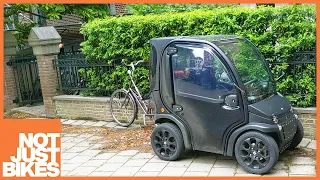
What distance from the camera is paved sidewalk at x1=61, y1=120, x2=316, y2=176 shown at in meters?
4.95

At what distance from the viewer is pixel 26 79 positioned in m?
10.4

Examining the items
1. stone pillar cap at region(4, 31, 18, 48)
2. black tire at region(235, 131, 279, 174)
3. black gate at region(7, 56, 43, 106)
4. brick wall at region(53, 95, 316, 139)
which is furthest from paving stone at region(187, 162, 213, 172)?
stone pillar cap at region(4, 31, 18, 48)

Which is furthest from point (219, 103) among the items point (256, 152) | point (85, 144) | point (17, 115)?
point (17, 115)

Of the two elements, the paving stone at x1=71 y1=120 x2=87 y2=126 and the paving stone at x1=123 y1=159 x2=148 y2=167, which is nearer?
the paving stone at x1=123 y1=159 x2=148 y2=167

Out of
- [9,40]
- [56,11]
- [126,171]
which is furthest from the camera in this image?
[9,40]

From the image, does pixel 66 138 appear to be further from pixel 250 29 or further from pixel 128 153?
pixel 250 29

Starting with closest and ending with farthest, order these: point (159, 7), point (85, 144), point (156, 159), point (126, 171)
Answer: point (126, 171)
point (156, 159)
point (85, 144)
point (159, 7)

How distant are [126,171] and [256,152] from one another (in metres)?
1.81

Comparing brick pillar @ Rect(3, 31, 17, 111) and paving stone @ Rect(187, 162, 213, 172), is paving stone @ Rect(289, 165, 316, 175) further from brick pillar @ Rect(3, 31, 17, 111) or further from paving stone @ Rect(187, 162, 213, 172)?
brick pillar @ Rect(3, 31, 17, 111)

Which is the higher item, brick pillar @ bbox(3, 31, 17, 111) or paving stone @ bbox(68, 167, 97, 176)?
brick pillar @ bbox(3, 31, 17, 111)

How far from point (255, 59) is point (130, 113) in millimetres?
3207

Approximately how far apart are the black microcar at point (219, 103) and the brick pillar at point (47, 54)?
4088 mm

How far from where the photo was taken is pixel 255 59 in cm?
528

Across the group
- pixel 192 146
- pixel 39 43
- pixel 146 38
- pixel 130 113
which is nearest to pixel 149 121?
pixel 130 113
